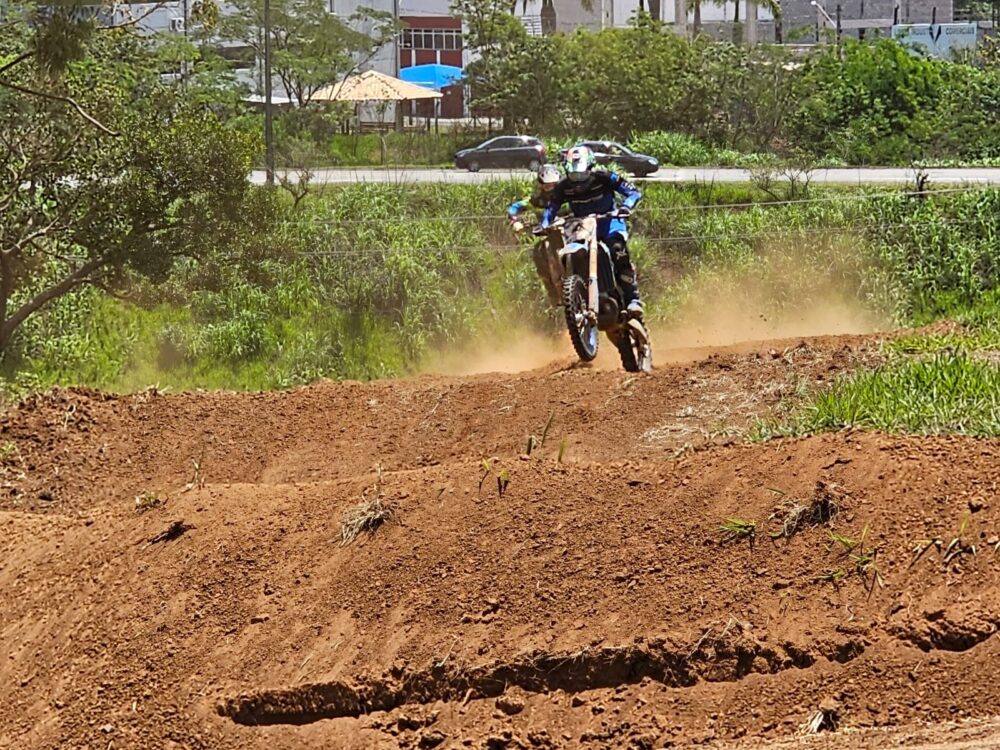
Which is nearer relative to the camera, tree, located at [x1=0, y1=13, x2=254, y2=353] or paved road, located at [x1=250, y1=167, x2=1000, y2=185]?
tree, located at [x1=0, y1=13, x2=254, y2=353]

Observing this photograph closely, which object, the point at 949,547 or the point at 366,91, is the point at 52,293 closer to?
the point at 949,547

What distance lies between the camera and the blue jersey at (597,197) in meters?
13.1

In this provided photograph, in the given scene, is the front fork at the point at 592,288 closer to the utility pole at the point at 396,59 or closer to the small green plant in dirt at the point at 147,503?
the small green plant in dirt at the point at 147,503

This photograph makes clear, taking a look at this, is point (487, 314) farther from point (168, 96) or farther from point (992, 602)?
point (992, 602)

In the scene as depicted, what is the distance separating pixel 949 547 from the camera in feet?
20.4

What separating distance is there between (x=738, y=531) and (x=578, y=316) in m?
5.83

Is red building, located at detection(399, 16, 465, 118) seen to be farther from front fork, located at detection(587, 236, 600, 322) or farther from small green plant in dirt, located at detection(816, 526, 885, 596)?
small green plant in dirt, located at detection(816, 526, 885, 596)

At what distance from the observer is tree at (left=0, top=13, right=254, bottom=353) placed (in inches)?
850

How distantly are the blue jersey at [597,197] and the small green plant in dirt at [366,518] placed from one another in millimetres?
5861

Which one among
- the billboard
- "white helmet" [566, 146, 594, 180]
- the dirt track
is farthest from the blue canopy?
the dirt track

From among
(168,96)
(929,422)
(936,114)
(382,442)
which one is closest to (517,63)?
(936,114)

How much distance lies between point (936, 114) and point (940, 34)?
21723 mm

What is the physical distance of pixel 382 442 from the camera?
10.6 m

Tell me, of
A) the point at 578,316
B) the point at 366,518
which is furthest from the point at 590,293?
the point at 366,518
